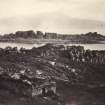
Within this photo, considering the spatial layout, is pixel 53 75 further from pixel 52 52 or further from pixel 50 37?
pixel 50 37

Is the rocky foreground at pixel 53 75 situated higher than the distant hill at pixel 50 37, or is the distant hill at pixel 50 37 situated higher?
the distant hill at pixel 50 37

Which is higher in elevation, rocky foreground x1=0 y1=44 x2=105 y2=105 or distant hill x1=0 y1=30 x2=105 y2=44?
distant hill x1=0 y1=30 x2=105 y2=44

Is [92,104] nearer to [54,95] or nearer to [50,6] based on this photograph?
[54,95]

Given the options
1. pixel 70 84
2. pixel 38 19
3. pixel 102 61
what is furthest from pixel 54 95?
pixel 38 19
